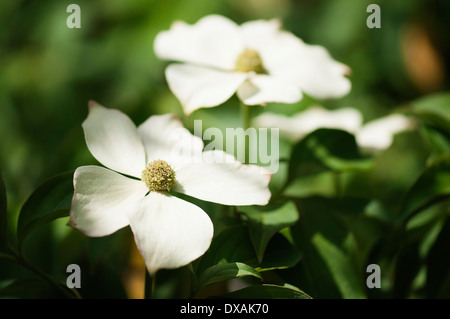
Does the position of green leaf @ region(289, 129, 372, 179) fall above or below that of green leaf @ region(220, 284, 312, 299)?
above

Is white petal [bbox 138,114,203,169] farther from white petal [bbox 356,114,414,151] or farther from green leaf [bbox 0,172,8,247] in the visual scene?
white petal [bbox 356,114,414,151]

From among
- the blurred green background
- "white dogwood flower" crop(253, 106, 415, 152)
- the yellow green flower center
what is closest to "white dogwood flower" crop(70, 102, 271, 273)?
the yellow green flower center

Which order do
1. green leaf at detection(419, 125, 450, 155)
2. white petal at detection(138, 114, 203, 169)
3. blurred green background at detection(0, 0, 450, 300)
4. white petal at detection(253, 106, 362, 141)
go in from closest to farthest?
white petal at detection(138, 114, 203, 169), green leaf at detection(419, 125, 450, 155), white petal at detection(253, 106, 362, 141), blurred green background at detection(0, 0, 450, 300)

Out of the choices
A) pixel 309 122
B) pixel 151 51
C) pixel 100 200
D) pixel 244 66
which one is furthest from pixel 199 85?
pixel 151 51

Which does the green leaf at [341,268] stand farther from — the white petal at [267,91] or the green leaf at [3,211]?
the green leaf at [3,211]

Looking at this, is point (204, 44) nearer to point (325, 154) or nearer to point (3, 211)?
point (325, 154)

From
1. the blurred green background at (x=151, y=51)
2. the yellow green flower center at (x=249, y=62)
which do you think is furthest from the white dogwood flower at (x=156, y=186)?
the blurred green background at (x=151, y=51)

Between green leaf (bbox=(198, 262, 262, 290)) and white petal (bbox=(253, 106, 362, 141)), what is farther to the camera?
white petal (bbox=(253, 106, 362, 141))
